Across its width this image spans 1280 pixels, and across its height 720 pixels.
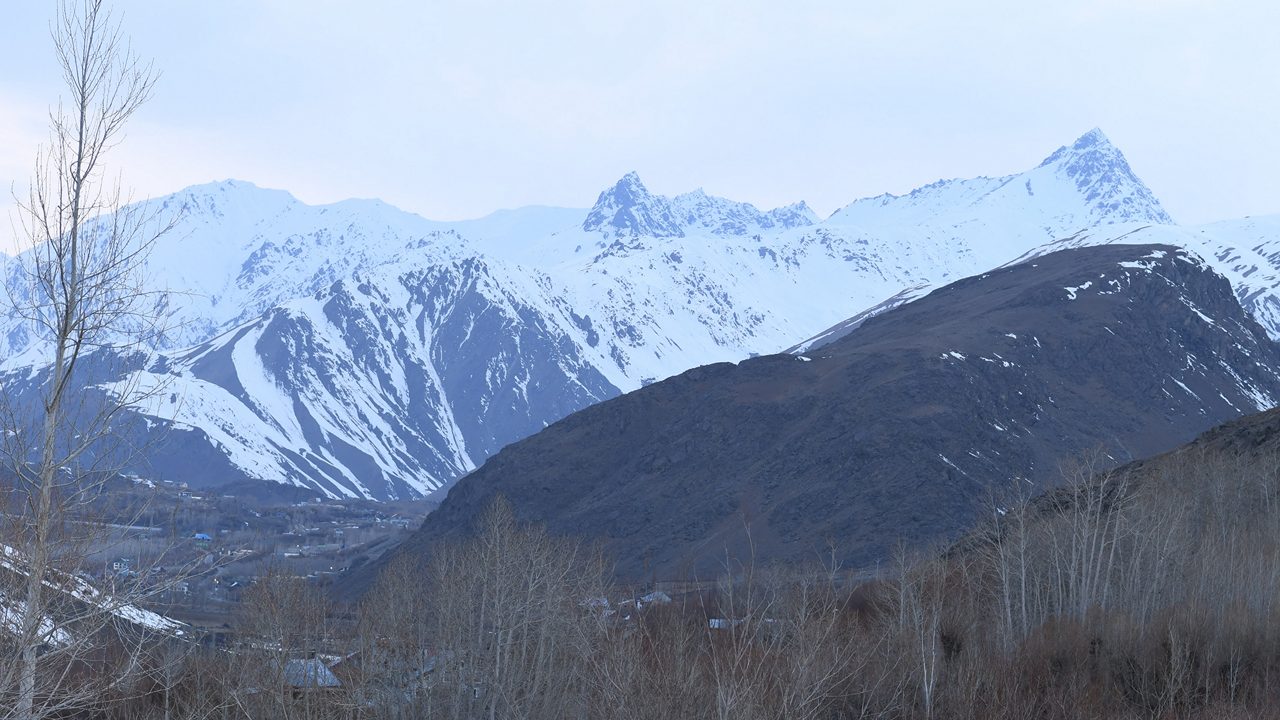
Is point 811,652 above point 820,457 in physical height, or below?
above

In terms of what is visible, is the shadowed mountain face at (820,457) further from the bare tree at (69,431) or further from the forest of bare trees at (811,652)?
the bare tree at (69,431)

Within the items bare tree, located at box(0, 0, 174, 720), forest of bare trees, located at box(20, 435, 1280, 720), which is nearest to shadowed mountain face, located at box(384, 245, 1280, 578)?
forest of bare trees, located at box(20, 435, 1280, 720)

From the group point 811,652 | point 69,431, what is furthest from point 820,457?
point 69,431

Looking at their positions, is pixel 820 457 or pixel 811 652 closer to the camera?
pixel 811 652

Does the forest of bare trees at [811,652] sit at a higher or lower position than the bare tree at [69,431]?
lower

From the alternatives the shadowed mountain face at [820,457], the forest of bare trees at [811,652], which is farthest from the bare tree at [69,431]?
the shadowed mountain face at [820,457]

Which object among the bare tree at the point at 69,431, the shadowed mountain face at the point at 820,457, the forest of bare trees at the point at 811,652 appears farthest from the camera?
the shadowed mountain face at the point at 820,457

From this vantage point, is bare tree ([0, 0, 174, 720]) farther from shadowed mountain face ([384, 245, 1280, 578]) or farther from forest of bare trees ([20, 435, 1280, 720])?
shadowed mountain face ([384, 245, 1280, 578])

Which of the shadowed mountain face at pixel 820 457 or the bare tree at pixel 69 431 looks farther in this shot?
the shadowed mountain face at pixel 820 457

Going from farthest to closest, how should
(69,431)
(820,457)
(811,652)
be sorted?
(820,457)
(811,652)
(69,431)

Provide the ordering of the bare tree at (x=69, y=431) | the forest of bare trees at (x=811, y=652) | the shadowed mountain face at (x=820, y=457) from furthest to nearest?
the shadowed mountain face at (x=820, y=457) → the forest of bare trees at (x=811, y=652) → the bare tree at (x=69, y=431)

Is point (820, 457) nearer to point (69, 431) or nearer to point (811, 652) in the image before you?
point (811, 652)

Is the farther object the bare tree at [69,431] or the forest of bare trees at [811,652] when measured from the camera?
the forest of bare trees at [811,652]

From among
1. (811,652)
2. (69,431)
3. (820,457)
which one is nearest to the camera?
(69,431)
